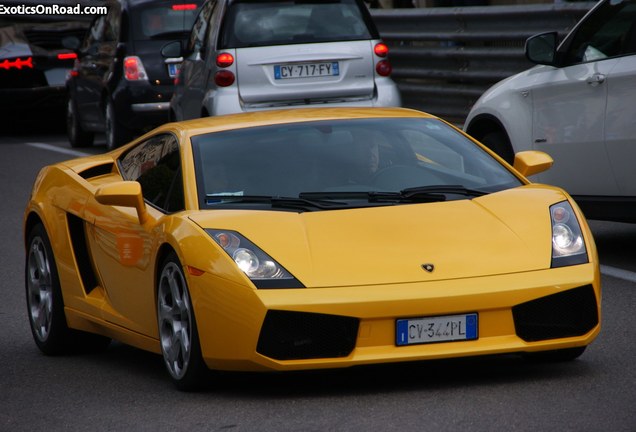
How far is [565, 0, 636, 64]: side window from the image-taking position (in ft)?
32.1

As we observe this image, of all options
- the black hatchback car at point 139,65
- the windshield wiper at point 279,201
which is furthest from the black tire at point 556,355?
the black hatchback car at point 139,65

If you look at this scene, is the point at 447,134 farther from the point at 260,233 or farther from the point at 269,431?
the point at 269,431

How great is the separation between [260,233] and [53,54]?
16.3m

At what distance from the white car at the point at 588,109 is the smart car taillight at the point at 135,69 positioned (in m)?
8.05

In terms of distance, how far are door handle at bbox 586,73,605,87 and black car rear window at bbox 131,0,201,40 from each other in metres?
9.19

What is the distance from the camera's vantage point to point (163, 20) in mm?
18562

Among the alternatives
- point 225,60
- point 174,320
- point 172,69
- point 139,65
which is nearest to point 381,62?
point 225,60

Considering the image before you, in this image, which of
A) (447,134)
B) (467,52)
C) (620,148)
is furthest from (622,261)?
(467,52)

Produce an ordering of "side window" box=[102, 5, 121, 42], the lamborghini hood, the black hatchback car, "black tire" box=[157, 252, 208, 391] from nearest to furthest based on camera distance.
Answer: the lamborghini hood, "black tire" box=[157, 252, 208, 391], the black hatchback car, "side window" box=[102, 5, 121, 42]

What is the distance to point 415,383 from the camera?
6.47m

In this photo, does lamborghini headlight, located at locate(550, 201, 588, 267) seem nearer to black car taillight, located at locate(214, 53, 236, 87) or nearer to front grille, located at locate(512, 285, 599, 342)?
front grille, located at locate(512, 285, 599, 342)

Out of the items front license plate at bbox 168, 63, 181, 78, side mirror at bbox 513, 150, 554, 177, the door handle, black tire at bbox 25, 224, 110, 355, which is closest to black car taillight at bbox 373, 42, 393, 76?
→ front license plate at bbox 168, 63, 181, 78

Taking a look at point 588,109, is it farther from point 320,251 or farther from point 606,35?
point 320,251

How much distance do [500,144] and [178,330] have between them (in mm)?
5014
